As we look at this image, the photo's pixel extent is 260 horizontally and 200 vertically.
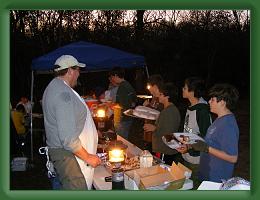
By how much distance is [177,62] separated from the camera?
49.1 feet

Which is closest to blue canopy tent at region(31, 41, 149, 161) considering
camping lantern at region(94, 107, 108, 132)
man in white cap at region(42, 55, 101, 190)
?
camping lantern at region(94, 107, 108, 132)

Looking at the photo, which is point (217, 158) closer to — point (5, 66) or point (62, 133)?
point (62, 133)

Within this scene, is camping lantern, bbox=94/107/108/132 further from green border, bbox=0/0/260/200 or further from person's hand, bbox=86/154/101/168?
green border, bbox=0/0/260/200

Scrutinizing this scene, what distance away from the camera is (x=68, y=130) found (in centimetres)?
226

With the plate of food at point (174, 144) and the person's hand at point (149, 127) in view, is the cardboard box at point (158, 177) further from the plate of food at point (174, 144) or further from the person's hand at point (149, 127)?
the person's hand at point (149, 127)

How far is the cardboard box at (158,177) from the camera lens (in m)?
2.14

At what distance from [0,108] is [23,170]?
5081mm

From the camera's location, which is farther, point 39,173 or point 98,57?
point 98,57

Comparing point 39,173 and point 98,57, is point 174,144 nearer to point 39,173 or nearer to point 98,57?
point 39,173
